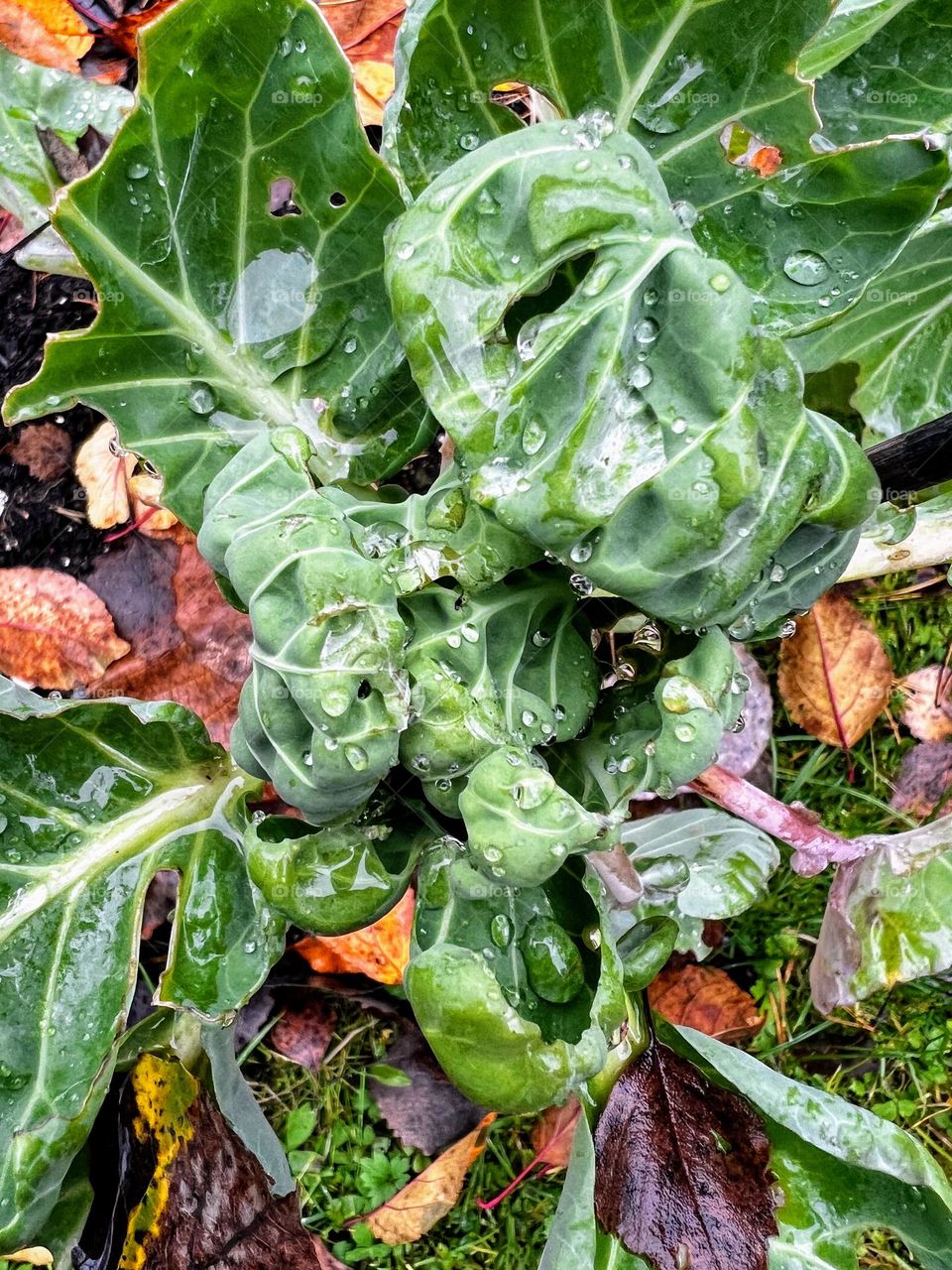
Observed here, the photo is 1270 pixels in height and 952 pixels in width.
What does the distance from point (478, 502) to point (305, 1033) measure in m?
2.00

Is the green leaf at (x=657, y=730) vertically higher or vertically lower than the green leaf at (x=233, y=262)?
lower

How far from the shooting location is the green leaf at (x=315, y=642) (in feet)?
5.00

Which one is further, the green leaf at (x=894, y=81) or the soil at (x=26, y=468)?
the soil at (x=26, y=468)

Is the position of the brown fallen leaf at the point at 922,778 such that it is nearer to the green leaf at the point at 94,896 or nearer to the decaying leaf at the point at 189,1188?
the green leaf at the point at 94,896

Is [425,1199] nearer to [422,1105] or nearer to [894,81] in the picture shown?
[422,1105]

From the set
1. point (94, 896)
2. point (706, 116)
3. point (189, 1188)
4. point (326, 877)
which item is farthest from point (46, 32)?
point (189, 1188)

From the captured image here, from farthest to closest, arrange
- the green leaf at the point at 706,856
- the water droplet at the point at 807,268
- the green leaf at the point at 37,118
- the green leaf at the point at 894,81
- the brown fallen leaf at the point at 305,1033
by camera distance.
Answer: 1. the brown fallen leaf at the point at 305,1033
2. the green leaf at the point at 706,856
3. the green leaf at the point at 37,118
4. the green leaf at the point at 894,81
5. the water droplet at the point at 807,268

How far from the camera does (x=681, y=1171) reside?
221 cm

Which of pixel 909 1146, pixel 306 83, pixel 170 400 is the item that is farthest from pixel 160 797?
pixel 909 1146

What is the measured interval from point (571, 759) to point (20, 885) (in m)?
1.15

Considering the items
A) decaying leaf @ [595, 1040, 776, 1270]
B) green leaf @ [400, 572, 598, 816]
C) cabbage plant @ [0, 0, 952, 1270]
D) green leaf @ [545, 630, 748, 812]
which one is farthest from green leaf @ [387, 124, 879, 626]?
decaying leaf @ [595, 1040, 776, 1270]

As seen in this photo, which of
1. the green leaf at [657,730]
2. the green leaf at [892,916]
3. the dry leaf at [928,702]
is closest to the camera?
the green leaf at [657,730]

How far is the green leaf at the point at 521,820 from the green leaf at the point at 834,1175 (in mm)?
902

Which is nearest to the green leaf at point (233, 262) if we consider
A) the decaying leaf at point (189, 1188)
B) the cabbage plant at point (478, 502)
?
the cabbage plant at point (478, 502)
